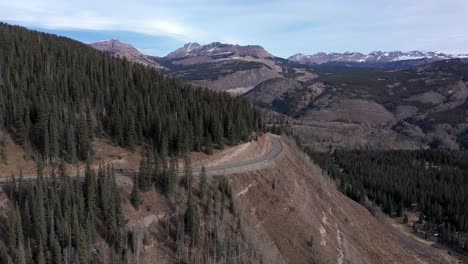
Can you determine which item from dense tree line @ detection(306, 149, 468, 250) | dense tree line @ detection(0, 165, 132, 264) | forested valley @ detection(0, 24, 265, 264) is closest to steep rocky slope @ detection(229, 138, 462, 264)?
forested valley @ detection(0, 24, 265, 264)

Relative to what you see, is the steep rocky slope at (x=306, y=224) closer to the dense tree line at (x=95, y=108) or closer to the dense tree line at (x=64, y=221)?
the dense tree line at (x=95, y=108)

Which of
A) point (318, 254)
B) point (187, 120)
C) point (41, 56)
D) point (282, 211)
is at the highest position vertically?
point (41, 56)

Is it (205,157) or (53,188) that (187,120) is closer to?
(205,157)

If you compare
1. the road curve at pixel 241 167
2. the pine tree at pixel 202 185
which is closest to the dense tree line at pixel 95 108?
the road curve at pixel 241 167

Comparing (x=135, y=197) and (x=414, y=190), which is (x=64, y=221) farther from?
(x=414, y=190)

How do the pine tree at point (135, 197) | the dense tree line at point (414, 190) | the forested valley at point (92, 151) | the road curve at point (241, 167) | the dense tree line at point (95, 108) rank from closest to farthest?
the forested valley at point (92, 151), the pine tree at point (135, 197), the dense tree line at point (95, 108), the road curve at point (241, 167), the dense tree line at point (414, 190)

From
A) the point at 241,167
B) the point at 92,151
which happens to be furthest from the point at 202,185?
the point at 92,151

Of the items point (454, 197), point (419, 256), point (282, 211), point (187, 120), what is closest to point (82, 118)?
point (187, 120)

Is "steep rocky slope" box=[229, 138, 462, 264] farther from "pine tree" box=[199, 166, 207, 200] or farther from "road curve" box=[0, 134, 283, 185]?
"pine tree" box=[199, 166, 207, 200]
